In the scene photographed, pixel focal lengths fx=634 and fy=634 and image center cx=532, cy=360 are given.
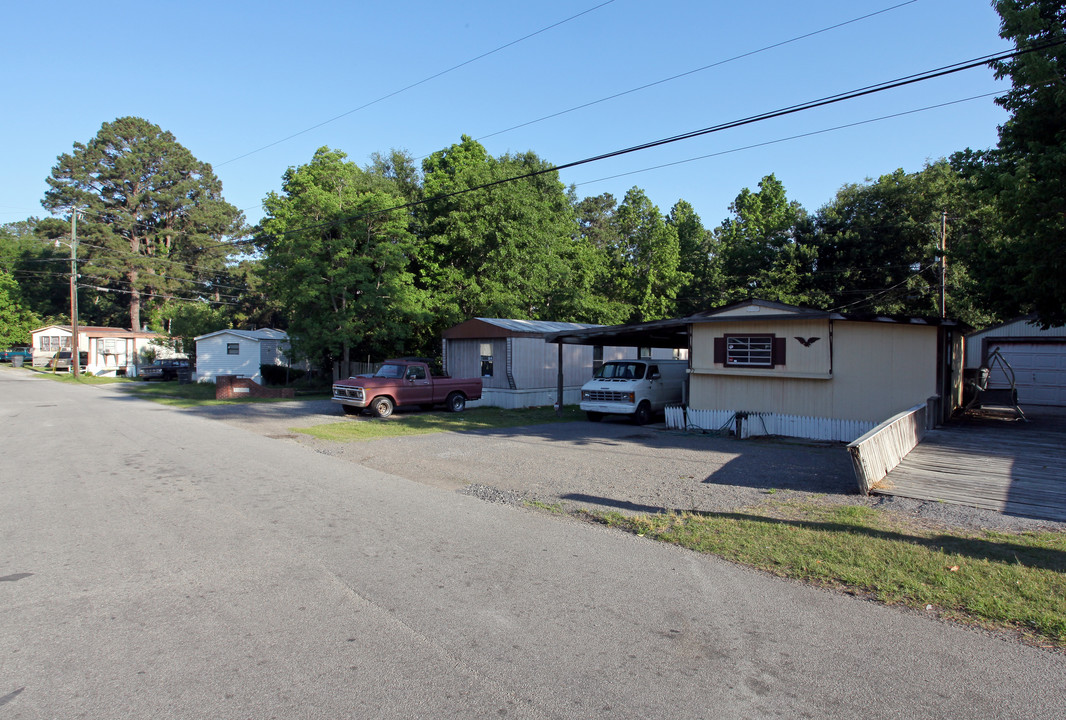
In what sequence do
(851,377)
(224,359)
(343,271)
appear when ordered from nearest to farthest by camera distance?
(851,377), (343,271), (224,359)

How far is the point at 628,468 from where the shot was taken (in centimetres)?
1127

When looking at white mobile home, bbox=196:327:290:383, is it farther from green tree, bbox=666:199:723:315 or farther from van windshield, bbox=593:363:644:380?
green tree, bbox=666:199:723:315

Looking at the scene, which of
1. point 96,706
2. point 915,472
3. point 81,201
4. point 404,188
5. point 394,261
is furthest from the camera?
point 81,201

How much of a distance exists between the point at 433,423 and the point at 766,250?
2794cm

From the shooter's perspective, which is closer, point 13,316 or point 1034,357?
point 1034,357

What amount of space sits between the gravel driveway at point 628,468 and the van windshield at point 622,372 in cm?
207

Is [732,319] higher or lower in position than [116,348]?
higher

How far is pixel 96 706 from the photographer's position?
11.2ft

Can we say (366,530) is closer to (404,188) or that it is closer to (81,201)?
(404,188)

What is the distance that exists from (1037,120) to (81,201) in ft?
226

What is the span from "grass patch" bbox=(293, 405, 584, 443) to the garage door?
698 inches

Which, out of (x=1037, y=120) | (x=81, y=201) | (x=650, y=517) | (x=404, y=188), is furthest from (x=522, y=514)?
(x=81, y=201)

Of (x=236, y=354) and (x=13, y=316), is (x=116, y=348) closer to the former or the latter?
(x=236, y=354)

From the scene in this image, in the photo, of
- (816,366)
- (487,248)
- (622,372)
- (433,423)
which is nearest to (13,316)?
(487,248)
